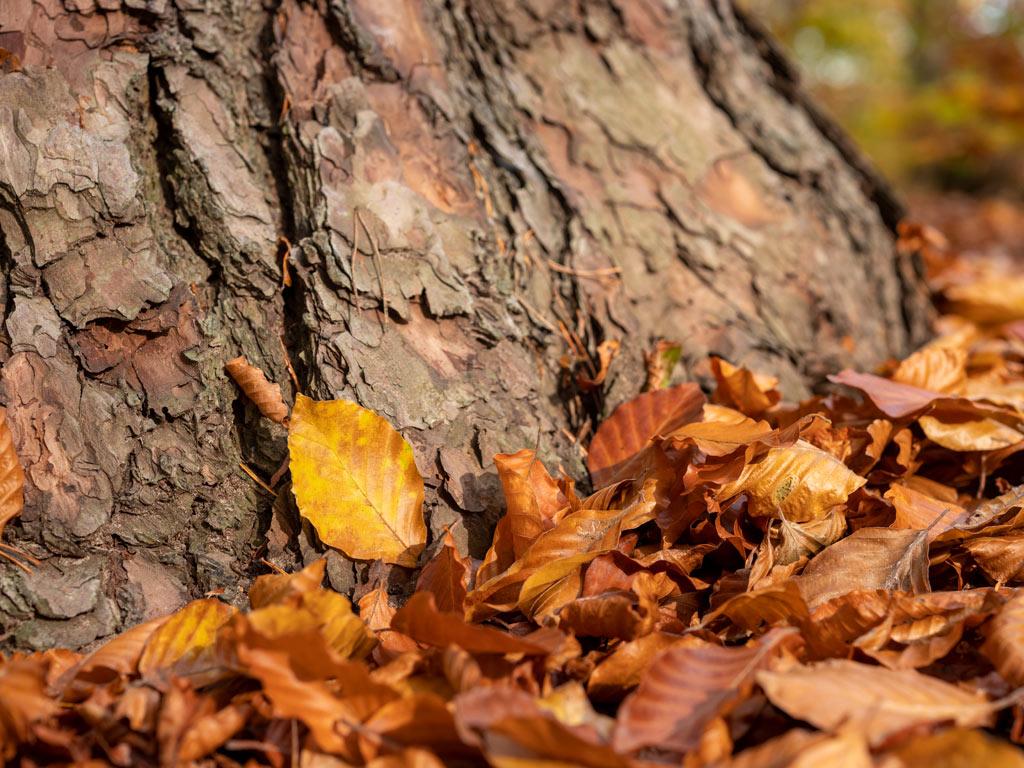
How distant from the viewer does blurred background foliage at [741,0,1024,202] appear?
355 inches

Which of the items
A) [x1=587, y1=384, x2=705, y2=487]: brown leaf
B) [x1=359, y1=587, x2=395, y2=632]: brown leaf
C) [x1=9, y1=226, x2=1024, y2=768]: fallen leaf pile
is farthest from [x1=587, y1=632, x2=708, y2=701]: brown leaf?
[x1=587, y1=384, x2=705, y2=487]: brown leaf

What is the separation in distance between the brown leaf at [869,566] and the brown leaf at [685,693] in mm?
233

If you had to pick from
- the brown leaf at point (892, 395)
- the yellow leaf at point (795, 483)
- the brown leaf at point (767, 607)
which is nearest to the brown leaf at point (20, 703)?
the brown leaf at point (767, 607)

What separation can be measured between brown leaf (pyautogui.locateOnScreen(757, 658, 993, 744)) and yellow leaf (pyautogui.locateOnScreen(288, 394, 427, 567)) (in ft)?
2.12

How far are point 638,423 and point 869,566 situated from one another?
51cm

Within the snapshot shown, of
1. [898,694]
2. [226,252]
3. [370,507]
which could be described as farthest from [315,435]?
[898,694]

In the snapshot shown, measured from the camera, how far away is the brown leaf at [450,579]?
1.16 meters

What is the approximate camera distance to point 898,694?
0.89 metres

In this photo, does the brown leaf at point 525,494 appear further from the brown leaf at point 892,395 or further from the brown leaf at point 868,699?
the brown leaf at point 892,395

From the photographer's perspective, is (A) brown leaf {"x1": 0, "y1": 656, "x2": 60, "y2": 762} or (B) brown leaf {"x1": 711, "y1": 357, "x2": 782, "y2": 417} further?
(B) brown leaf {"x1": 711, "y1": 357, "x2": 782, "y2": 417}

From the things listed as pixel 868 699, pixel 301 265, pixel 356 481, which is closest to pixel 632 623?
pixel 868 699

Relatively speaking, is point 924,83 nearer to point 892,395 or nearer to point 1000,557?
point 892,395

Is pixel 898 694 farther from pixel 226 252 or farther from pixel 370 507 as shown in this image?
pixel 226 252

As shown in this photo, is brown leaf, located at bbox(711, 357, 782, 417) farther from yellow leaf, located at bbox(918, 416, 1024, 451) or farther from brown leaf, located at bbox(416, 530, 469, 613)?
brown leaf, located at bbox(416, 530, 469, 613)
